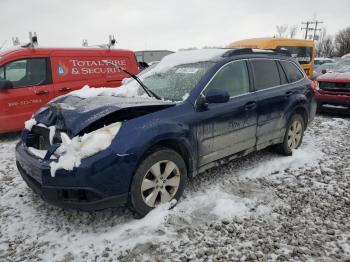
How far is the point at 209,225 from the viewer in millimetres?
3320

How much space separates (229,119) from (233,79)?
1.93 ft

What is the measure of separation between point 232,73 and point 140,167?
6.24ft

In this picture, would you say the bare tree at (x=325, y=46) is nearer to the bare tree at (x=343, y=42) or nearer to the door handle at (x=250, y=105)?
the bare tree at (x=343, y=42)

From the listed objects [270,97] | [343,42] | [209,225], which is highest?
[343,42]

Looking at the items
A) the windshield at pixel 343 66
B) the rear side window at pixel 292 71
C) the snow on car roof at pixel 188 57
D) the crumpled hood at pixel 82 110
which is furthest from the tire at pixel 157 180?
the windshield at pixel 343 66

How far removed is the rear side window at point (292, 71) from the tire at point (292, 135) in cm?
62

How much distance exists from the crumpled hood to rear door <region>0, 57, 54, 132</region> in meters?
3.04

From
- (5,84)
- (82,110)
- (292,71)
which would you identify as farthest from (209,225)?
(5,84)

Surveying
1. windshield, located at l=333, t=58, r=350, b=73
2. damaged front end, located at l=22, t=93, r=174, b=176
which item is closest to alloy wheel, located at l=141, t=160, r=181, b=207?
damaged front end, located at l=22, t=93, r=174, b=176

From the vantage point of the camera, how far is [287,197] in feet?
13.0

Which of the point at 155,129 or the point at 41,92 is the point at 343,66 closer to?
the point at 41,92

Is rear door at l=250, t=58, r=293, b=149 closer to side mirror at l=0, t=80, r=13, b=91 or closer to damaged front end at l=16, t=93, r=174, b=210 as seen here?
damaged front end at l=16, t=93, r=174, b=210

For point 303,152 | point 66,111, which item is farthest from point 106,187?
point 303,152

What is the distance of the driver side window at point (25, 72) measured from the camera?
21.3 ft
